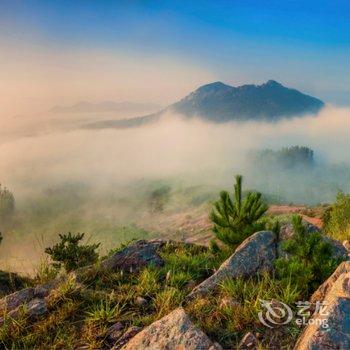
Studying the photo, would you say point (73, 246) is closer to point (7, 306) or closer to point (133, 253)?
point (133, 253)

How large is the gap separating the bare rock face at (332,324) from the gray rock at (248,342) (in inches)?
30.7

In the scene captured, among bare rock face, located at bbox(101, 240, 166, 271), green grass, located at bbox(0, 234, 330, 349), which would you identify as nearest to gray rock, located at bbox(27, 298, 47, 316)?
green grass, located at bbox(0, 234, 330, 349)

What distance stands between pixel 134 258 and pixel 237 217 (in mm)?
3911

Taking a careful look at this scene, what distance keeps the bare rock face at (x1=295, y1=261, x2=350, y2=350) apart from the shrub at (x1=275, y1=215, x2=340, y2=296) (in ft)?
4.33

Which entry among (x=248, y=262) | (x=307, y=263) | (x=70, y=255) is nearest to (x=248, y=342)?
(x=307, y=263)

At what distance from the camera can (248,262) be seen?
1161cm

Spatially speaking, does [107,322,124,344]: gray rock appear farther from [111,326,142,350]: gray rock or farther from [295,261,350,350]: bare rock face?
[295,261,350,350]: bare rock face

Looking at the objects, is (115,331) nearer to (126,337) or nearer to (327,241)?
(126,337)

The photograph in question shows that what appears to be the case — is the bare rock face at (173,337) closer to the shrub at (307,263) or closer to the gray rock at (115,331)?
the gray rock at (115,331)

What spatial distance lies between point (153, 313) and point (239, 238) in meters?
5.96

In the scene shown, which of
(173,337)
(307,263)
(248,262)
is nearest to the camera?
(173,337)

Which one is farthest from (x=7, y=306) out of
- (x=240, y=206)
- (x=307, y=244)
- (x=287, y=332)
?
(x=240, y=206)

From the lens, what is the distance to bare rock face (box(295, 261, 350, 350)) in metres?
7.30

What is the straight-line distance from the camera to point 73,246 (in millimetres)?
18453
